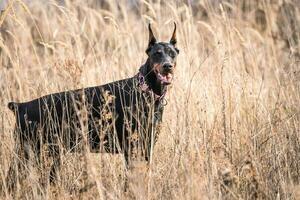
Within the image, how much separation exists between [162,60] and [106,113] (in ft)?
2.53

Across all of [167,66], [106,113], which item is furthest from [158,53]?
[106,113]

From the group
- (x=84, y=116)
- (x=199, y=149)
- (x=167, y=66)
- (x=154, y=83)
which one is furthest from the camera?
(x=154, y=83)

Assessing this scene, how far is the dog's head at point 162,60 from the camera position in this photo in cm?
559

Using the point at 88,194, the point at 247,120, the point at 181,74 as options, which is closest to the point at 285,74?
the point at 247,120

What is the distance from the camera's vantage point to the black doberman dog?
504cm

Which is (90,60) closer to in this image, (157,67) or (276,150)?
(157,67)

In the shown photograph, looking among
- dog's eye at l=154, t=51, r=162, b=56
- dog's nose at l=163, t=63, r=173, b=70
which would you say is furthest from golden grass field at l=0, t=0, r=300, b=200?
dog's eye at l=154, t=51, r=162, b=56

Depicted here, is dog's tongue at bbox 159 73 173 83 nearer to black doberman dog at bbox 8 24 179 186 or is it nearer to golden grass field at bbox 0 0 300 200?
black doberman dog at bbox 8 24 179 186

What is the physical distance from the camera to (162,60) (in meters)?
5.66

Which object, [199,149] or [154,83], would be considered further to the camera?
[154,83]

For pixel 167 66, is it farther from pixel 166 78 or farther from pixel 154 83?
pixel 154 83

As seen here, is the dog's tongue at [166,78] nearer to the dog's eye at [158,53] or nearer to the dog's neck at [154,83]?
the dog's neck at [154,83]

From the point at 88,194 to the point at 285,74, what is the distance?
94.3 inches

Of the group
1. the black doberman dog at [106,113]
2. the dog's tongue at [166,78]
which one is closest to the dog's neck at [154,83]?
the black doberman dog at [106,113]
